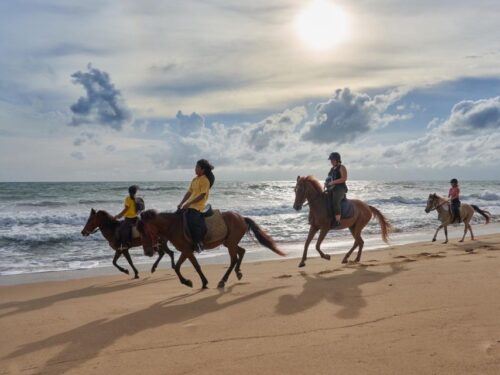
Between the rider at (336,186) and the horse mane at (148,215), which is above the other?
the rider at (336,186)

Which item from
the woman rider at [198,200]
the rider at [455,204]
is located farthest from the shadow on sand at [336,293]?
the rider at [455,204]

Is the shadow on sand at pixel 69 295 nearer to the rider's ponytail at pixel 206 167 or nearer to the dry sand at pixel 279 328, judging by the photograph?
the dry sand at pixel 279 328

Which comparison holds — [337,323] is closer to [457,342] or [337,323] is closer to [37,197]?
[457,342]

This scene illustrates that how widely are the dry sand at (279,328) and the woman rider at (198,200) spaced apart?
1015 mm

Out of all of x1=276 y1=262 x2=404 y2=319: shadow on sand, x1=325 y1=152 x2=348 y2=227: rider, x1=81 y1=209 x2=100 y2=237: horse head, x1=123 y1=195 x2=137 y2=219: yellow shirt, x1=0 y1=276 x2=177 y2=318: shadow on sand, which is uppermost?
x1=325 y1=152 x2=348 y2=227: rider

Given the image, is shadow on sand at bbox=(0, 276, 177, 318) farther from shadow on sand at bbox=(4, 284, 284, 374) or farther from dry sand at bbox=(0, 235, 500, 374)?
shadow on sand at bbox=(4, 284, 284, 374)

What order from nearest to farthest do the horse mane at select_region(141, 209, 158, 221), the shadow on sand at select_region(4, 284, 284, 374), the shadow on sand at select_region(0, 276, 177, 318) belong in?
the shadow on sand at select_region(4, 284, 284, 374)
the shadow on sand at select_region(0, 276, 177, 318)
the horse mane at select_region(141, 209, 158, 221)

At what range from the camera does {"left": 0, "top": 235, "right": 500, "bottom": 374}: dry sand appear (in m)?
3.94

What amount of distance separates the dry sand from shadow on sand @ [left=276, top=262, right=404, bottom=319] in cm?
2

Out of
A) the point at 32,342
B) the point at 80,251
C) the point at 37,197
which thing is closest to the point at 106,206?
the point at 37,197

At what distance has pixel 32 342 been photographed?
17.0 feet

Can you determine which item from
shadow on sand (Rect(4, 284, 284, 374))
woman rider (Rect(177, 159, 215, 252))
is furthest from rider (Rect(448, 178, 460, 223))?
shadow on sand (Rect(4, 284, 284, 374))

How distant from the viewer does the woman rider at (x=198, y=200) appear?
823cm

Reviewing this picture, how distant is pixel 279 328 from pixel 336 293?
1.88 m
